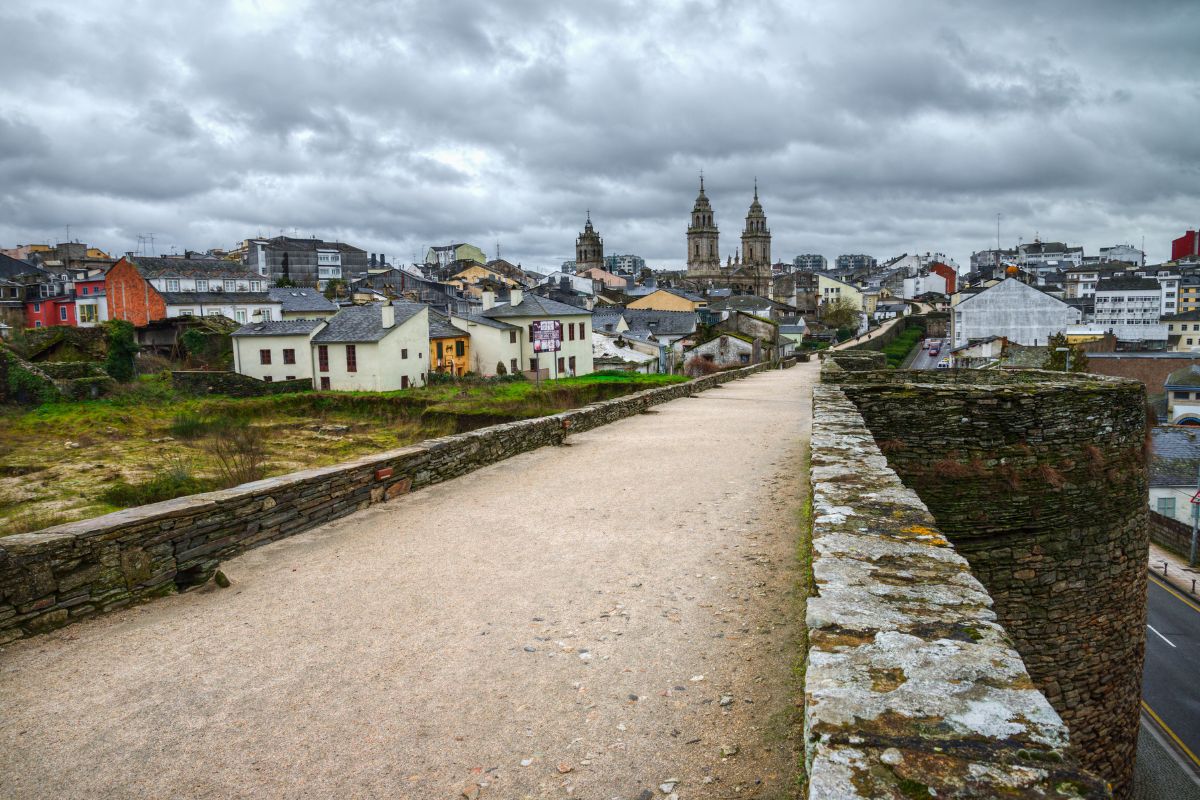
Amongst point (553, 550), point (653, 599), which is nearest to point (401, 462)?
point (553, 550)

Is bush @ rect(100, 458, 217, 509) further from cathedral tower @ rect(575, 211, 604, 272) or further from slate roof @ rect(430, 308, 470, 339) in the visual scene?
cathedral tower @ rect(575, 211, 604, 272)

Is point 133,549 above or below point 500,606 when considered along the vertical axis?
above

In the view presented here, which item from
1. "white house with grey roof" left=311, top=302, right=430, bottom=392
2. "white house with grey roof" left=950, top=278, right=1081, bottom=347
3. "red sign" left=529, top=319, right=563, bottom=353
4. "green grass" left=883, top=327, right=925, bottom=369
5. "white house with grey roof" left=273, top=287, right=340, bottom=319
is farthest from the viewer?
"white house with grey roof" left=950, top=278, right=1081, bottom=347

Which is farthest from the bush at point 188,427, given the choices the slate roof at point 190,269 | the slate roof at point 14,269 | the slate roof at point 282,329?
the slate roof at point 14,269

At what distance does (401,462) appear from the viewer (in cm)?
819

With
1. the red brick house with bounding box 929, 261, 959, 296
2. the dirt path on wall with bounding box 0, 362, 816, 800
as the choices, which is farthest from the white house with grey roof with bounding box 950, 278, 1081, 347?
the red brick house with bounding box 929, 261, 959, 296

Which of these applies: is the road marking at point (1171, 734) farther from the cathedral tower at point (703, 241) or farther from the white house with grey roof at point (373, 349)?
the cathedral tower at point (703, 241)

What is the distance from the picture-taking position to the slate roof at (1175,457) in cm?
3203

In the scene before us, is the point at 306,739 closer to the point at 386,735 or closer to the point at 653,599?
the point at 386,735

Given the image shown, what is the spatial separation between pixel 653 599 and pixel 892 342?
53399 mm

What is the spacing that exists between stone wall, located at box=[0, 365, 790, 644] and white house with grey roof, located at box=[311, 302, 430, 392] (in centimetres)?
2740

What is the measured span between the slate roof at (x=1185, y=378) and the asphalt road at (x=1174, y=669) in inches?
854

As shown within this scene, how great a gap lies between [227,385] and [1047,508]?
35069 mm

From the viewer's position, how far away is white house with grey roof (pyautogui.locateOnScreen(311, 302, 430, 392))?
34.8 m
